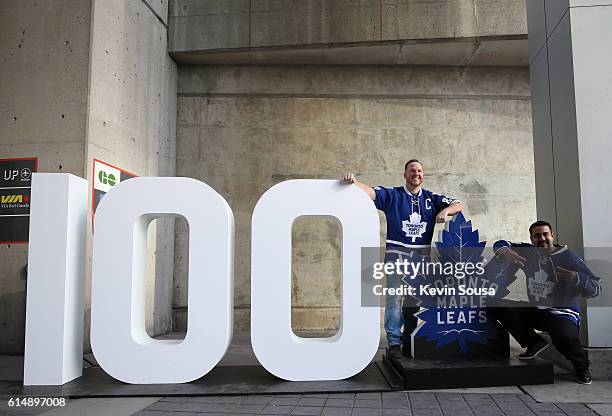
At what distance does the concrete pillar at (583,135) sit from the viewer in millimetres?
3916

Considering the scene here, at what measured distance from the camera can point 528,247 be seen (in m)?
3.94

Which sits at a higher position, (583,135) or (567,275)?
(583,135)

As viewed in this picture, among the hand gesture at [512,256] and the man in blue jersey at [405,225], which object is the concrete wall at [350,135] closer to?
the man in blue jersey at [405,225]

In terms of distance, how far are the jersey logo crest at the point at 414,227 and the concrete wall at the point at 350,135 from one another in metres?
3.16

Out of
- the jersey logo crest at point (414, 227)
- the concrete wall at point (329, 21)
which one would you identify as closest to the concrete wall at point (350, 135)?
the concrete wall at point (329, 21)

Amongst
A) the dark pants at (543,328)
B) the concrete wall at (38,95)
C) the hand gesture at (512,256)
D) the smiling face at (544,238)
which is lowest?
the dark pants at (543,328)

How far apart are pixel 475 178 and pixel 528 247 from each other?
3.55 metres

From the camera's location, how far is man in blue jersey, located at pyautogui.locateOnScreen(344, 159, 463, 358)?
404 cm

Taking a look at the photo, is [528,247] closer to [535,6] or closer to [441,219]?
[441,219]

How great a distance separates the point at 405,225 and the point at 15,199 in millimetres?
3835

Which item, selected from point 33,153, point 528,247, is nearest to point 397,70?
point 528,247

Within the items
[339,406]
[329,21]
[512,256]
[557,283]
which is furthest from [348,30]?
[339,406]

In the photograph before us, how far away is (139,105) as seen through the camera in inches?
246

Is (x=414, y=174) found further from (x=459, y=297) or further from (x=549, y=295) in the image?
(x=549, y=295)
